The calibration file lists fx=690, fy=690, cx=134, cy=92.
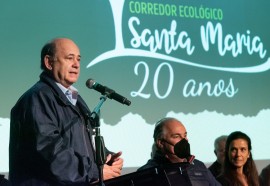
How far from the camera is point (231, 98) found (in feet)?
19.0

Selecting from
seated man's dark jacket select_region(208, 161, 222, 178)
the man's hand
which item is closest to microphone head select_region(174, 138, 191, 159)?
the man's hand

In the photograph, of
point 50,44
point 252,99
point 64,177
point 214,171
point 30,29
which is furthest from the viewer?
point 252,99

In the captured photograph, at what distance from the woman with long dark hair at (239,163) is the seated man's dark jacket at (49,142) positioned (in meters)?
1.76

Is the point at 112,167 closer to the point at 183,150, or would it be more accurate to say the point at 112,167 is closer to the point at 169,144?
the point at 183,150

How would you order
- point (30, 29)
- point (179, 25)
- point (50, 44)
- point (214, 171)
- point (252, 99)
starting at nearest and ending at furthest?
point (50, 44)
point (30, 29)
point (214, 171)
point (179, 25)
point (252, 99)

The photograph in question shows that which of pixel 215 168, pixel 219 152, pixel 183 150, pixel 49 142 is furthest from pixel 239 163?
pixel 49 142

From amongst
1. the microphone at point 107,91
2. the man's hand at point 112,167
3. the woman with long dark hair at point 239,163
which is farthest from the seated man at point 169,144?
the woman with long dark hair at point 239,163

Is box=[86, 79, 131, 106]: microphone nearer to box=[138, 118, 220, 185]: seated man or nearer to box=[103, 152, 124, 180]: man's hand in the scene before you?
box=[103, 152, 124, 180]: man's hand

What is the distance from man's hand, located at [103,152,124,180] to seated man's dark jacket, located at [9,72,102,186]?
0.15 ft

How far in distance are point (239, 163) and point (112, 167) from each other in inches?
71.6

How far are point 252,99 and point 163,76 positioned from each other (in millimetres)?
962

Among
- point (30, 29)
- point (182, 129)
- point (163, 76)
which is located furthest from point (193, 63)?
point (182, 129)

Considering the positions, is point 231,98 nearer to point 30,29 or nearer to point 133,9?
point 133,9

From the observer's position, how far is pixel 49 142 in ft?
9.77
